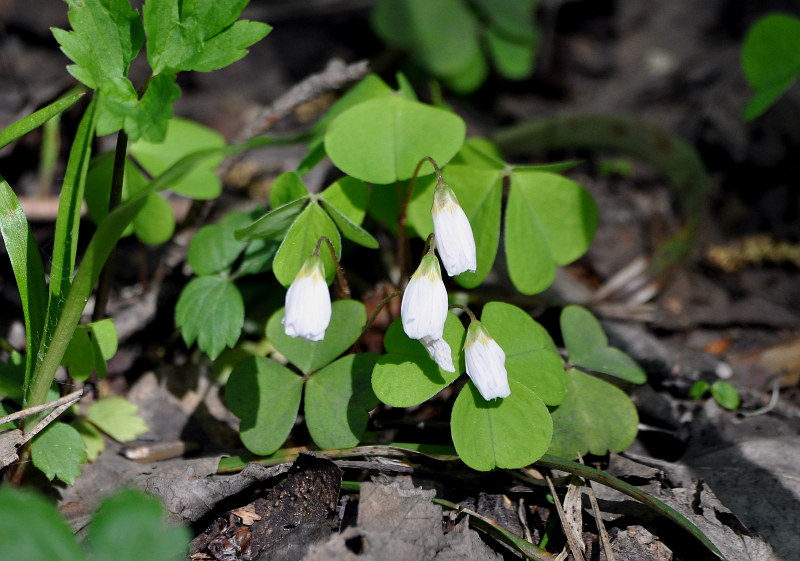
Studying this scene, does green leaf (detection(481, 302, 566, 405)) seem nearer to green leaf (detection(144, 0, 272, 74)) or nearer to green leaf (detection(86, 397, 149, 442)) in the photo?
green leaf (detection(144, 0, 272, 74))

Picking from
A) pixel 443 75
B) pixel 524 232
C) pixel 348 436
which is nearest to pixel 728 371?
pixel 524 232

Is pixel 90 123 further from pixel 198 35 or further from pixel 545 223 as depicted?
pixel 545 223

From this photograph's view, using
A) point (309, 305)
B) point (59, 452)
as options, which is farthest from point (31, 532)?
point (309, 305)

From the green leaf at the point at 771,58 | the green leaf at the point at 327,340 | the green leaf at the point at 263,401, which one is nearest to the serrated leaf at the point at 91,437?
the green leaf at the point at 263,401

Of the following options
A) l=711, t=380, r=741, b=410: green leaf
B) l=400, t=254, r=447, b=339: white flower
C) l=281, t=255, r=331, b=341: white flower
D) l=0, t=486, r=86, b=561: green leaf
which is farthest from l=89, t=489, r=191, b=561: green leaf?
l=711, t=380, r=741, b=410: green leaf

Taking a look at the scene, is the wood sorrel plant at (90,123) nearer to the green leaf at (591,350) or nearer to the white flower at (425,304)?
the white flower at (425,304)

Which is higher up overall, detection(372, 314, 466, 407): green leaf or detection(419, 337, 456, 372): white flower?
detection(419, 337, 456, 372): white flower

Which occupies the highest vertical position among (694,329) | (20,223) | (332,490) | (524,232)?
(20,223)

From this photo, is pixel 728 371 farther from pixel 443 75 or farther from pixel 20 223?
pixel 20 223
